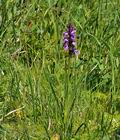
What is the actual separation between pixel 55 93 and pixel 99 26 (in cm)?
83

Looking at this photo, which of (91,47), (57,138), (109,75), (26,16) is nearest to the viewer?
(57,138)

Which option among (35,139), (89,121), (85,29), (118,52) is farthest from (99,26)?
(35,139)

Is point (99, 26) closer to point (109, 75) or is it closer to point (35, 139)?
point (109, 75)

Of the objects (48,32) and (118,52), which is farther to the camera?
(48,32)

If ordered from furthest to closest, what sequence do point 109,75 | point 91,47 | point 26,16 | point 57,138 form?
point 26,16 → point 91,47 → point 109,75 → point 57,138

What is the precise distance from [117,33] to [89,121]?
2.38ft

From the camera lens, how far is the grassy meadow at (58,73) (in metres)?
2.25

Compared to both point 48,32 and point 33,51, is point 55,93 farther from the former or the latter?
point 48,32

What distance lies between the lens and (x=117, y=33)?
113 inches

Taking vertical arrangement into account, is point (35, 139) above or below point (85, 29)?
below

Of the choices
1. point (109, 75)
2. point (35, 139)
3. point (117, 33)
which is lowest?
point (35, 139)

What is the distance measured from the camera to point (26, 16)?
10.2 feet

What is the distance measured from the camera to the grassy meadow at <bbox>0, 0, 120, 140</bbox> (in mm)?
2254

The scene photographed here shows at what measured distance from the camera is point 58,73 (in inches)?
101
